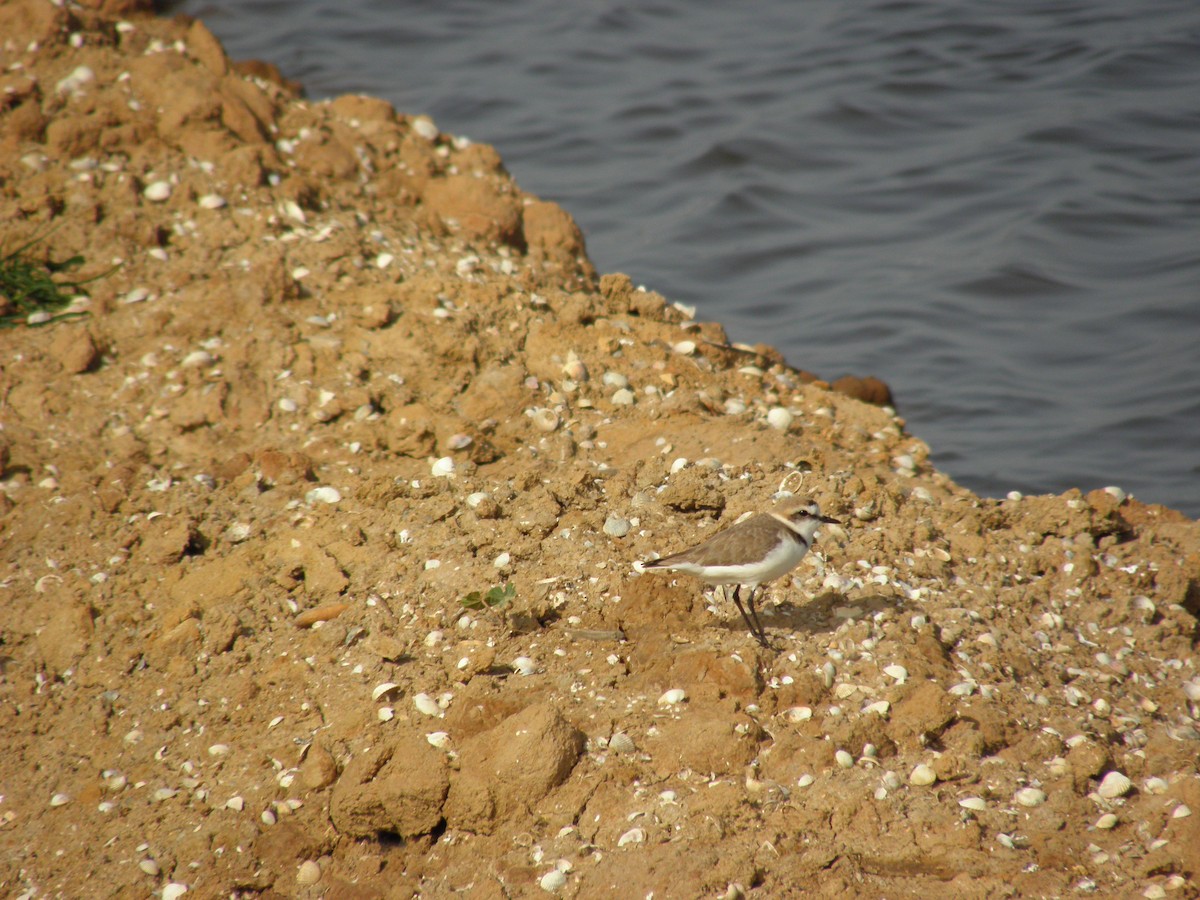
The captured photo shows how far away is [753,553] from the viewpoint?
4344mm

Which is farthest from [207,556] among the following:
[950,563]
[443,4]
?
[443,4]

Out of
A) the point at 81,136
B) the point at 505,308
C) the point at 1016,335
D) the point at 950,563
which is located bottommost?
the point at 1016,335

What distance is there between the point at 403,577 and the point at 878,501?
7.59 ft

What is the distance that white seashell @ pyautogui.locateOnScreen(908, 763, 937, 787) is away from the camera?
4.01 meters

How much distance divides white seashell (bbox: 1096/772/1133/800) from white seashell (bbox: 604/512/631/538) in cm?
218

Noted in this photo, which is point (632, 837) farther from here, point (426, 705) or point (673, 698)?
point (426, 705)

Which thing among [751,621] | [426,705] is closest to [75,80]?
[426,705]

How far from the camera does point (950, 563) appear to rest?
16.9 ft

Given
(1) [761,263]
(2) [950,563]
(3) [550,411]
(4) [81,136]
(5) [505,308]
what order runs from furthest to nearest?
(1) [761,263] < (4) [81,136] < (5) [505,308] < (3) [550,411] < (2) [950,563]

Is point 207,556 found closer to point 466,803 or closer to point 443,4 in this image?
point 466,803

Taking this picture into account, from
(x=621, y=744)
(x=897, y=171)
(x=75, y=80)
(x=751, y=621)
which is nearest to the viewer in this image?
(x=621, y=744)

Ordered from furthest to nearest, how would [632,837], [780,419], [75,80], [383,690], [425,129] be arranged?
[425,129] → [75,80] → [780,419] → [383,690] → [632,837]

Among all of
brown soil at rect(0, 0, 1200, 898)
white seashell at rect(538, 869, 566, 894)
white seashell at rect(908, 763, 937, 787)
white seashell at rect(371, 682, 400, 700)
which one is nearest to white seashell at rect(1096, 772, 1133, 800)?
brown soil at rect(0, 0, 1200, 898)

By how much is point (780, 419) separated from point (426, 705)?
259 cm
